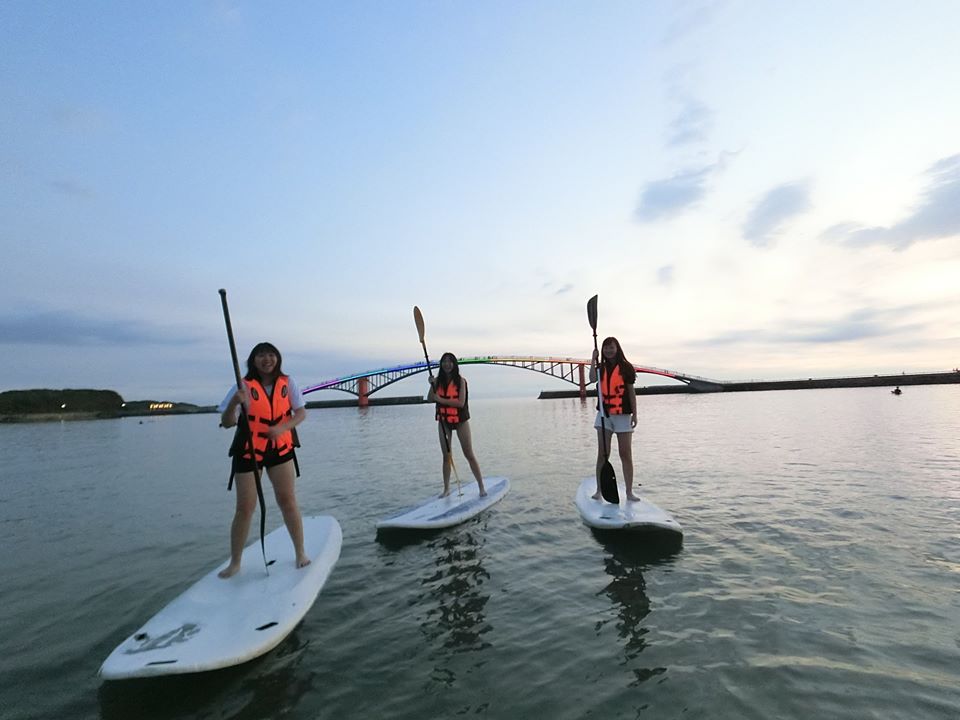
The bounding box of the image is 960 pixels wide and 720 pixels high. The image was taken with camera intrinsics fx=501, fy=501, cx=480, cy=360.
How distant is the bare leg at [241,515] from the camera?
499 cm

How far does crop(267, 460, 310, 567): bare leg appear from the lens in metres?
5.20

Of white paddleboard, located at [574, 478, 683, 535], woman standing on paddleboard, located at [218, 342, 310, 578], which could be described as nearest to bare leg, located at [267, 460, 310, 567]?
woman standing on paddleboard, located at [218, 342, 310, 578]

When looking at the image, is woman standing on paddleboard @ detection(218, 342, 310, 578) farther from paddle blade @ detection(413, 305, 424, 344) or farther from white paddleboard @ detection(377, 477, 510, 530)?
paddle blade @ detection(413, 305, 424, 344)

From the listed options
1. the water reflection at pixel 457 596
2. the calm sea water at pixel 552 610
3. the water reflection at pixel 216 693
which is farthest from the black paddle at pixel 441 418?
the water reflection at pixel 216 693

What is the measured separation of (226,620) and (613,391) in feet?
20.2

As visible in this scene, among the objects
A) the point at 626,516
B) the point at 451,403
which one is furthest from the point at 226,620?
the point at 451,403

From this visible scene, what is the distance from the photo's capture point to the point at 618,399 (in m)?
8.18

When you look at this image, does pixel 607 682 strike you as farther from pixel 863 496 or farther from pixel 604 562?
pixel 863 496

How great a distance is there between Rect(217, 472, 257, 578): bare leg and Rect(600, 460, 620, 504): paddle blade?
17.9ft

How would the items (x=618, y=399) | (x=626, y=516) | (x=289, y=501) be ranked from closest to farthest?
(x=289, y=501) < (x=626, y=516) < (x=618, y=399)

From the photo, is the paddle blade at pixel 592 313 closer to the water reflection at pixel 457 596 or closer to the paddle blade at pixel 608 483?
the paddle blade at pixel 608 483

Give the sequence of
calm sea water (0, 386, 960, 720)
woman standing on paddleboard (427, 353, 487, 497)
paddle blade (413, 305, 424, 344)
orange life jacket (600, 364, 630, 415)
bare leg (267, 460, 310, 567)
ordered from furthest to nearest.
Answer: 1. paddle blade (413, 305, 424, 344)
2. woman standing on paddleboard (427, 353, 487, 497)
3. orange life jacket (600, 364, 630, 415)
4. bare leg (267, 460, 310, 567)
5. calm sea water (0, 386, 960, 720)

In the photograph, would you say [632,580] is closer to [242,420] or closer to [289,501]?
[289,501]

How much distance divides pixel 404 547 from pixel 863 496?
8.47 meters
